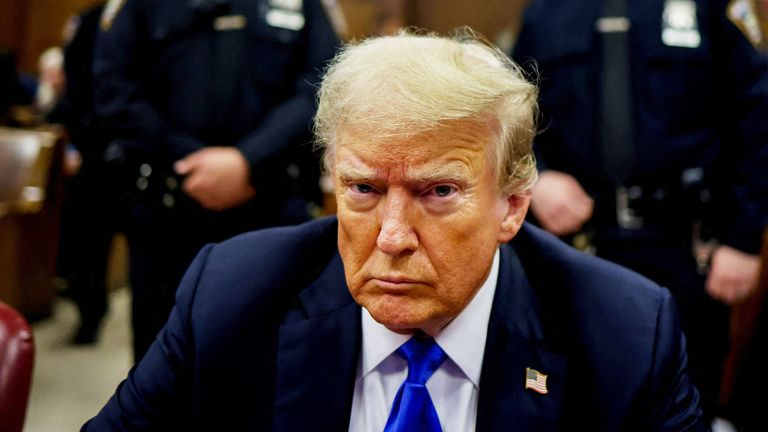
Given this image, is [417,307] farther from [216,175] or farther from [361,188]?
[216,175]

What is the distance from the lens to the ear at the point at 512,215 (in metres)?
1.28

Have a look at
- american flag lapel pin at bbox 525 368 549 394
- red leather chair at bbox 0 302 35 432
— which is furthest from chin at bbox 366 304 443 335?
red leather chair at bbox 0 302 35 432

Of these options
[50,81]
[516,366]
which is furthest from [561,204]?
[50,81]

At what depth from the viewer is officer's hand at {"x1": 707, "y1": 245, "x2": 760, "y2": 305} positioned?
2104mm

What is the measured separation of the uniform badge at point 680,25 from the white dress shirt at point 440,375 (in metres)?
1.28

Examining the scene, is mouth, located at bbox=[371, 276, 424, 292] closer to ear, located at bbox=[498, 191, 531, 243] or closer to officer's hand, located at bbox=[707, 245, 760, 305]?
ear, located at bbox=[498, 191, 531, 243]

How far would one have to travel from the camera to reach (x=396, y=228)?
1124 mm

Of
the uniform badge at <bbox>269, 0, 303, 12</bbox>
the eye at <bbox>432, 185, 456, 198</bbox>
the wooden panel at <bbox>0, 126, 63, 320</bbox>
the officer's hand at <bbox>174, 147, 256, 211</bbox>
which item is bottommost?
the wooden panel at <bbox>0, 126, 63, 320</bbox>

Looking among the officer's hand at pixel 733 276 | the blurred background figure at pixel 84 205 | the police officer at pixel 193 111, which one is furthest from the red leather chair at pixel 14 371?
the blurred background figure at pixel 84 205

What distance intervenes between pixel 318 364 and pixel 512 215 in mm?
442

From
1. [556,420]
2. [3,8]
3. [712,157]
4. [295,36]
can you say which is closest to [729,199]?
[712,157]

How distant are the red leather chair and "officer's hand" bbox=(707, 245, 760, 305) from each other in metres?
1.80

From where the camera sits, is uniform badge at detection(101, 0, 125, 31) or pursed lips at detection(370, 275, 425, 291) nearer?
pursed lips at detection(370, 275, 425, 291)

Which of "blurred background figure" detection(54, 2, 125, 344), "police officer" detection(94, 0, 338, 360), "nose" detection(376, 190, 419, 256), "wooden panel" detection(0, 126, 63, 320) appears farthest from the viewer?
"wooden panel" detection(0, 126, 63, 320)
